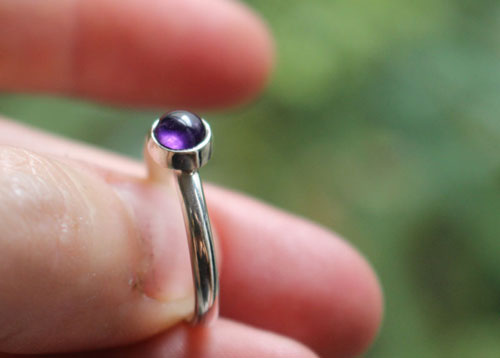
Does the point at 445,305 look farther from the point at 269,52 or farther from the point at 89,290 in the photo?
the point at 89,290

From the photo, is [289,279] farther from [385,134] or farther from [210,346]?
[385,134]

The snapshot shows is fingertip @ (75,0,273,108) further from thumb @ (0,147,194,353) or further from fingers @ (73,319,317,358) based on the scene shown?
fingers @ (73,319,317,358)

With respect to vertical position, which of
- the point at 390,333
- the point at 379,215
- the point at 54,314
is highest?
the point at 54,314

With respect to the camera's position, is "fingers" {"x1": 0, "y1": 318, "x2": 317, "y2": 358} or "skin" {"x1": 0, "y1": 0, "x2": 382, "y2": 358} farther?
"fingers" {"x1": 0, "y1": 318, "x2": 317, "y2": 358}

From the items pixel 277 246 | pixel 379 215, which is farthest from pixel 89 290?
pixel 379 215

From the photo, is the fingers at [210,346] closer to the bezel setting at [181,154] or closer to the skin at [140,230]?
the skin at [140,230]

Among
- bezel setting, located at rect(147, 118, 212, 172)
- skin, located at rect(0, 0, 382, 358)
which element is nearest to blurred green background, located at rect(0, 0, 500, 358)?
skin, located at rect(0, 0, 382, 358)

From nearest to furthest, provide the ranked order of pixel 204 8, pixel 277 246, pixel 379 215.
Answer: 1. pixel 277 246
2. pixel 204 8
3. pixel 379 215
